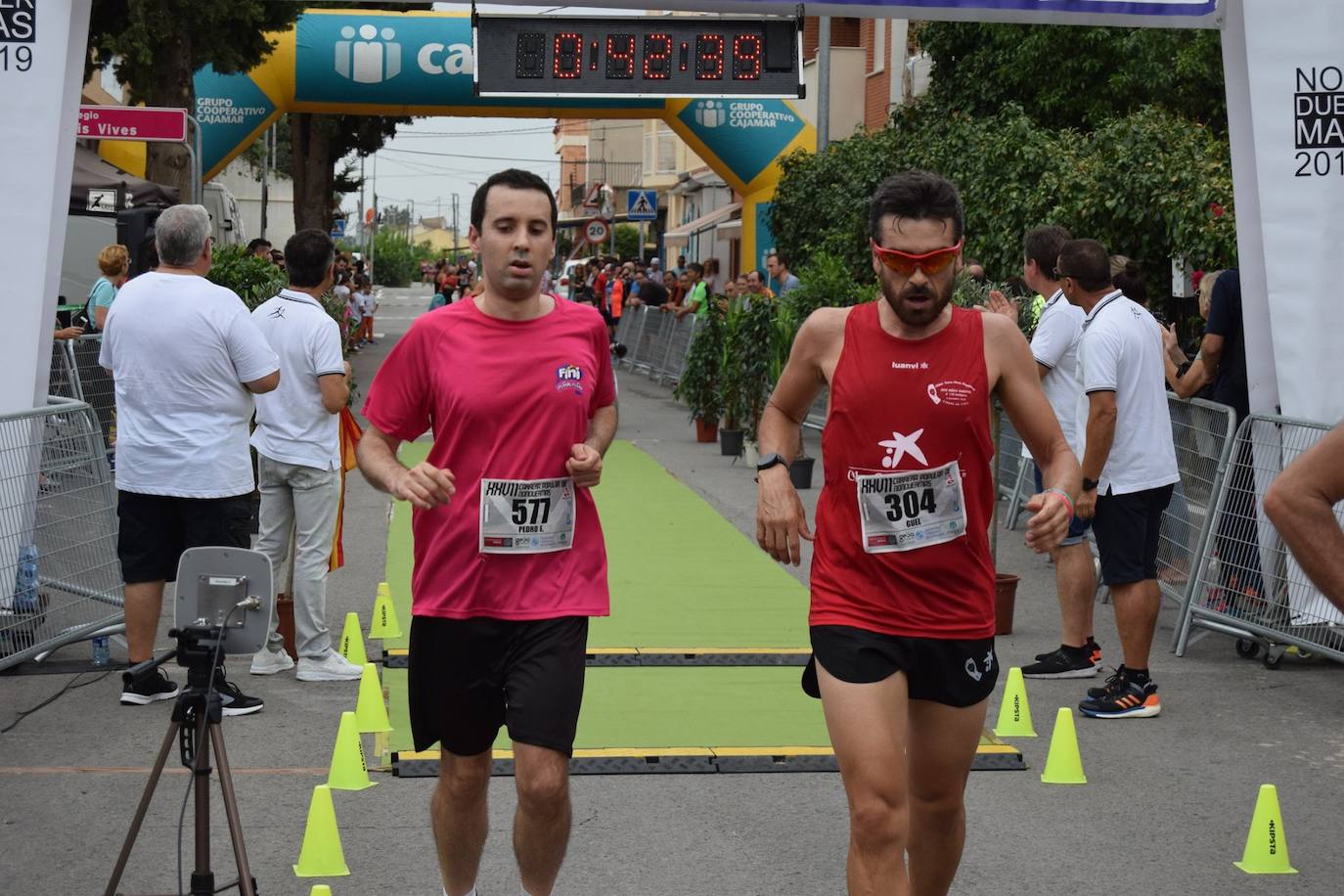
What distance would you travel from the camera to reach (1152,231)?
47.2 ft

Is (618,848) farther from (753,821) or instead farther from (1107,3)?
(1107,3)

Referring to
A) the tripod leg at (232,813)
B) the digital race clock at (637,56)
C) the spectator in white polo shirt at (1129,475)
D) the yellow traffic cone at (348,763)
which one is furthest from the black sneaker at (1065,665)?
the digital race clock at (637,56)

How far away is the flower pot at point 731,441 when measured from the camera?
18.0m

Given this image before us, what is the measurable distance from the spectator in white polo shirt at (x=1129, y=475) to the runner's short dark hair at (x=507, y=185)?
360 centimetres

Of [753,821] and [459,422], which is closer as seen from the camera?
[459,422]

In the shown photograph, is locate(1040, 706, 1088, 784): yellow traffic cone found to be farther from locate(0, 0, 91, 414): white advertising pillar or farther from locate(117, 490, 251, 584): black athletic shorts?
locate(0, 0, 91, 414): white advertising pillar

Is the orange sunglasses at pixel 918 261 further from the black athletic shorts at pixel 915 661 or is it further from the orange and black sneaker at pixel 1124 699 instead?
the orange and black sneaker at pixel 1124 699

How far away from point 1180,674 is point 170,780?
4855 millimetres

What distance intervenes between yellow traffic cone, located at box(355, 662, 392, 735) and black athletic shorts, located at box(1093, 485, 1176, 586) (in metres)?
3.21

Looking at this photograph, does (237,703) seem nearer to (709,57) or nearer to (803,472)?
(709,57)

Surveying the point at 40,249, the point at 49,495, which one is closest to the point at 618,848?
the point at 49,495

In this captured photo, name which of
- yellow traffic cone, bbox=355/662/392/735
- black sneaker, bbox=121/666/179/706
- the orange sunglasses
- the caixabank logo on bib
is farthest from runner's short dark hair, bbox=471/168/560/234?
the caixabank logo on bib

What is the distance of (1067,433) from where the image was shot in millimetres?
8461

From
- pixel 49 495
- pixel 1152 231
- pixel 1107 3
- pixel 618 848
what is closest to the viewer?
pixel 618 848
